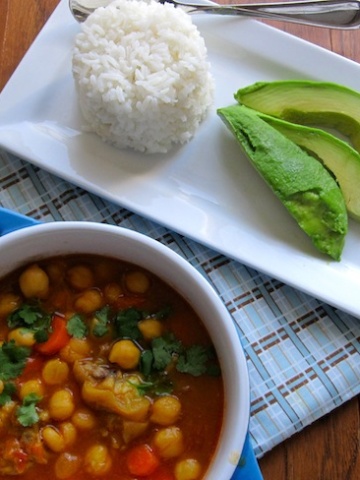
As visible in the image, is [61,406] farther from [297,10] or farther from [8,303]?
[297,10]

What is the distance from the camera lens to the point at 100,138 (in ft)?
5.29

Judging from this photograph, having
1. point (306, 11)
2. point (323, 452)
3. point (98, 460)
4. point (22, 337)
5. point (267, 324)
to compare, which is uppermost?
point (306, 11)

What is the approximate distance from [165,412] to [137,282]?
0.24 m

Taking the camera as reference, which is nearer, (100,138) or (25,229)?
(25,229)

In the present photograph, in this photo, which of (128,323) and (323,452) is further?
(323,452)

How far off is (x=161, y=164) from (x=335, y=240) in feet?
1.40

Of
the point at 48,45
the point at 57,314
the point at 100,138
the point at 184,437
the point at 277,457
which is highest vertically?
the point at 48,45

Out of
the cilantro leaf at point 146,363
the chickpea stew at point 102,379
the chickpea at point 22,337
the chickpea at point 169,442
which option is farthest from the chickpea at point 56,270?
the chickpea at point 169,442

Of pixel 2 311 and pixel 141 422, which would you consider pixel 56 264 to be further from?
pixel 141 422

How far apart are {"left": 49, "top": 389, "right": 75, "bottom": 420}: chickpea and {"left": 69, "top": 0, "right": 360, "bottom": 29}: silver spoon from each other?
35.5 inches

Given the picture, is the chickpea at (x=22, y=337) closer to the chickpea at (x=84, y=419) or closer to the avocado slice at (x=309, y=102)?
the chickpea at (x=84, y=419)

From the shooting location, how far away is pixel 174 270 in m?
1.22

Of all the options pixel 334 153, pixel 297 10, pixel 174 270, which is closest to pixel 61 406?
pixel 174 270

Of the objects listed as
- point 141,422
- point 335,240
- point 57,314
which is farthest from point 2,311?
point 335,240
